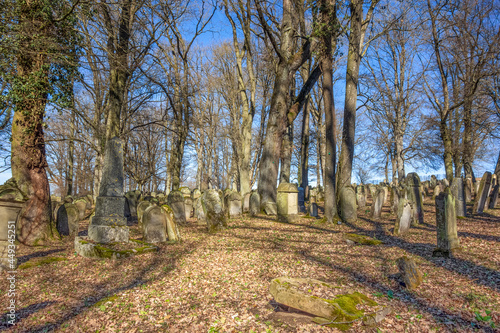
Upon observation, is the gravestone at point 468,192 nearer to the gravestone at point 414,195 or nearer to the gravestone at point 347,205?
the gravestone at point 414,195

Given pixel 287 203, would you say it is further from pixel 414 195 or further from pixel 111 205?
pixel 111 205

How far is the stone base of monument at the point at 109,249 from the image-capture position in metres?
6.32

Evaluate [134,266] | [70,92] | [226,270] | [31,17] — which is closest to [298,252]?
[226,270]

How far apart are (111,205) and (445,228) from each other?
7465 mm

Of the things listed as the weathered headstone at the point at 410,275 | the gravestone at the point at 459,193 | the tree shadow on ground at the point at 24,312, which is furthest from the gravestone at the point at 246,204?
the tree shadow on ground at the point at 24,312

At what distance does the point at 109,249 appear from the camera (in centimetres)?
638

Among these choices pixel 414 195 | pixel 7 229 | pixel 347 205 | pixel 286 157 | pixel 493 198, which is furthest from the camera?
pixel 286 157

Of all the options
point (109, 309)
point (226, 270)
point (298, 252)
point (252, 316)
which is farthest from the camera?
point (298, 252)

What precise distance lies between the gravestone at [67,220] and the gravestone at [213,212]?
12.6 feet

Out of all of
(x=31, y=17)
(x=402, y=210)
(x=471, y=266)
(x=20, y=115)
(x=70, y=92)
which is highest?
(x=31, y=17)

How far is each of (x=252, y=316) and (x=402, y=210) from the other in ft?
19.7

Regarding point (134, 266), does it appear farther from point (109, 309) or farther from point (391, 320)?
→ point (391, 320)

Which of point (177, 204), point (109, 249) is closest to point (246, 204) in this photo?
point (177, 204)

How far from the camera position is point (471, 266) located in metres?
5.07
